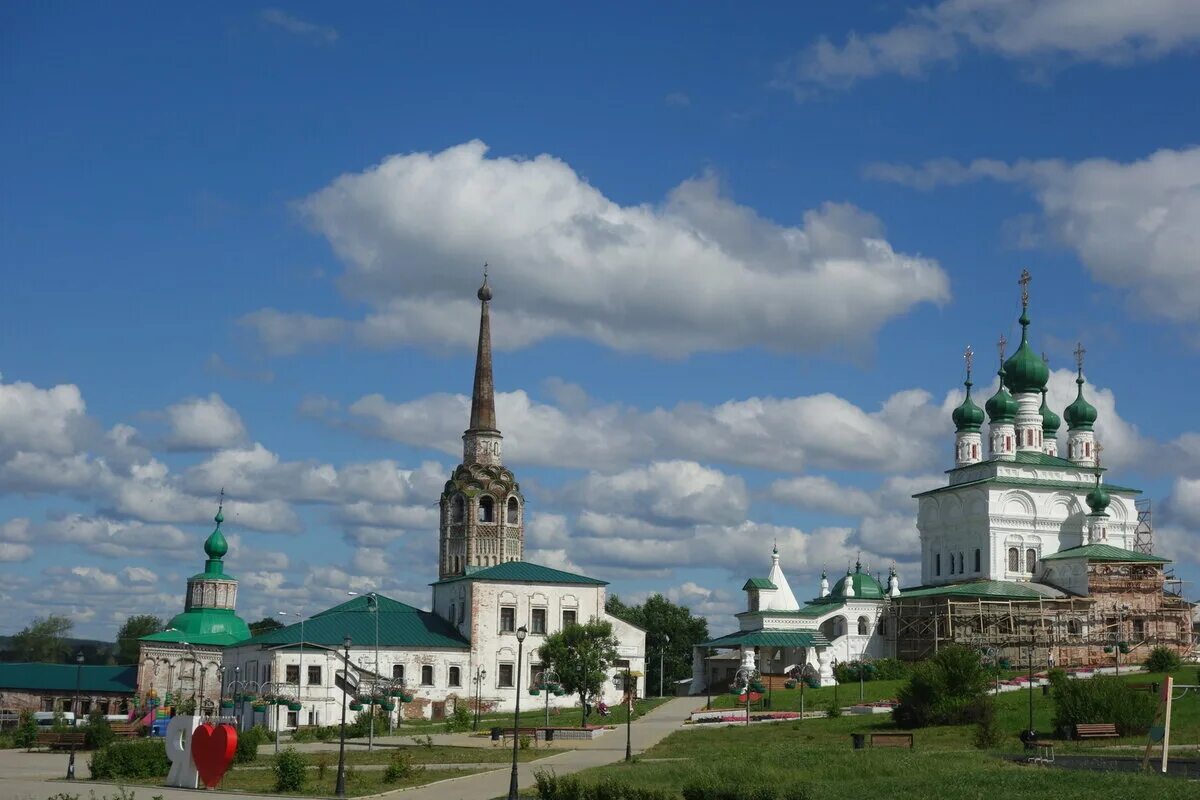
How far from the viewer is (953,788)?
24.2 metres

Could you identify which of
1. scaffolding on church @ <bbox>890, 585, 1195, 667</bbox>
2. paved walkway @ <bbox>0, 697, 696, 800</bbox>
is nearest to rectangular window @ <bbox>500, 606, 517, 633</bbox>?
paved walkway @ <bbox>0, 697, 696, 800</bbox>

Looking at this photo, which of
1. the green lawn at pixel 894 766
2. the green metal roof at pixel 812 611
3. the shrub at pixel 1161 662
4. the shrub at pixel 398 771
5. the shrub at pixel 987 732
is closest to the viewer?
the green lawn at pixel 894 766

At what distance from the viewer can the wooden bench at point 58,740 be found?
4444 cm

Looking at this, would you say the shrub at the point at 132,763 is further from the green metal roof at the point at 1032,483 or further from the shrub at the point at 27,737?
the green metal roof at the point at 1032,483

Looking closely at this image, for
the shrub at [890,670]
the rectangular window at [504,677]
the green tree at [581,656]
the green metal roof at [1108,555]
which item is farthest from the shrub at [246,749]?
the green metal roof at [1108,555]

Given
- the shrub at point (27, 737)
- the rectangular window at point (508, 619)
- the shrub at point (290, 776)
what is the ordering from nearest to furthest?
the shrub at point (290, 776) → the shrub at point (27, 737) → the rectangular window at point (508, 619)

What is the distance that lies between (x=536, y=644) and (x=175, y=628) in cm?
2944

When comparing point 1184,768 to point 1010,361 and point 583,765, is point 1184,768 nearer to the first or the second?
point 583,765

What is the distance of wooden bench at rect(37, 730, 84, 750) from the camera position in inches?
1750

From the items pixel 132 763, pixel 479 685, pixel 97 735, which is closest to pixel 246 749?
pixel 132 763

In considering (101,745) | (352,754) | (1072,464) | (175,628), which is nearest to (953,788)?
(352,754)

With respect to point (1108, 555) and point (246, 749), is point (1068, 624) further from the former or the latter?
point (246, 749)

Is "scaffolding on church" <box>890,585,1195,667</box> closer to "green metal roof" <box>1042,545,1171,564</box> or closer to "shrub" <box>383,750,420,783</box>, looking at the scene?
"green metal roof" <box>1042,545,1171,564</box>

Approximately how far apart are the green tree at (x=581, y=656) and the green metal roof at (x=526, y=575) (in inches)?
327
